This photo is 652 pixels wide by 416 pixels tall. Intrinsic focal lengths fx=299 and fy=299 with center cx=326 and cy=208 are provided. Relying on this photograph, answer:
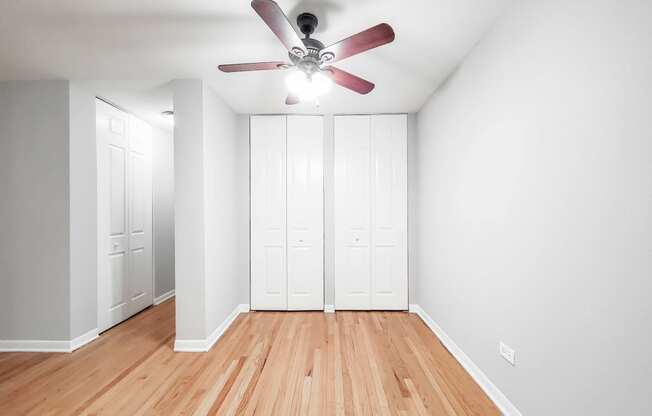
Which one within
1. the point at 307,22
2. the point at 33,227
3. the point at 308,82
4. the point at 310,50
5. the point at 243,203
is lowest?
the point at 33,227

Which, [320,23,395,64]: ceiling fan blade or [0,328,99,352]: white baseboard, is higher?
[320,23,395,64]: ceiling fan blade

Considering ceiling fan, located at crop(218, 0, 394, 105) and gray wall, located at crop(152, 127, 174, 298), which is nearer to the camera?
ceiling fan, located at crop(218, 0, 394, 105)

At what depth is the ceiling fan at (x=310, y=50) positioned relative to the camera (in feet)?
4.99

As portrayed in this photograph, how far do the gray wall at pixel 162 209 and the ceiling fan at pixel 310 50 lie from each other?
2792 mm

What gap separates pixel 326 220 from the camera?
12.5 feet

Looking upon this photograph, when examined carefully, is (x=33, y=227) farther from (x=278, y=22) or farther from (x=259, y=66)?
(x=278, y=22)

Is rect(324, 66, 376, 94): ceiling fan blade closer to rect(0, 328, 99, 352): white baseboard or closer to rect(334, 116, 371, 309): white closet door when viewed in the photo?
rect(334, 116, 371, 309): white closet door

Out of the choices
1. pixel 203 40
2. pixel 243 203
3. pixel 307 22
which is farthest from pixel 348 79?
pixel 243 203

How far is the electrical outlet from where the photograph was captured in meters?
1.76

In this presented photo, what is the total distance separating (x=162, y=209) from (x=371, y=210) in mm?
2998

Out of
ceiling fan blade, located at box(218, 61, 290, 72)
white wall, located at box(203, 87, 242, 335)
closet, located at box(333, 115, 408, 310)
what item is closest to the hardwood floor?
white wall, located at box(203, 87, 242, 335)

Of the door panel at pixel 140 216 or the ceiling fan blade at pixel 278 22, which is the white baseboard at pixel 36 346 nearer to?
the door panel at pixel 140 216

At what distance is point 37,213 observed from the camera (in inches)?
108

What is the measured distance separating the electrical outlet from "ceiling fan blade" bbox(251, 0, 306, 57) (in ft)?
Answer: 7.18
